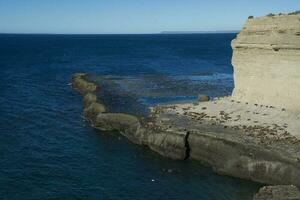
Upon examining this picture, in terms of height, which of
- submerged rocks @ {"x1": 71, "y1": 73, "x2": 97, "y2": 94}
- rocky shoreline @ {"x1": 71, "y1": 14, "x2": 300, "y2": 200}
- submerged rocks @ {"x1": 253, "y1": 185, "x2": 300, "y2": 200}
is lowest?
submerged rocks @ {"x1": 71, "y1": 73, "x2": 97, "y2": 94}

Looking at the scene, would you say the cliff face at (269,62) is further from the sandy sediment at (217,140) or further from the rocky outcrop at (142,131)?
the rocky outcrop at (142,131)

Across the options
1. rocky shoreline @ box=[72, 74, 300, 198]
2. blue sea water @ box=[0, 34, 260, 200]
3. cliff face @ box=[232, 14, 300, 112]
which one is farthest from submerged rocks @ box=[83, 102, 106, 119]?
cliff face @ box=[232, 14, 300, 112]

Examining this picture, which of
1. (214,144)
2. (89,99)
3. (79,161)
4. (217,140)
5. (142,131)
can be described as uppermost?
(217,140)

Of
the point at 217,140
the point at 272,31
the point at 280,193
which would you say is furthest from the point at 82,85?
the point at 280,193

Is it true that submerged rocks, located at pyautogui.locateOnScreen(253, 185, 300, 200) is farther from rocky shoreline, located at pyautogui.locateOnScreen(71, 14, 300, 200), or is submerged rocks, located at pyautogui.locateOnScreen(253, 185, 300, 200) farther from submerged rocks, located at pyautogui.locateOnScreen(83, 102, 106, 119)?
submerged rocks, located at pyautogui.locateOnScreen(83, 102, 106, 119)

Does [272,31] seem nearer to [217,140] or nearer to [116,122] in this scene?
[217,140]
